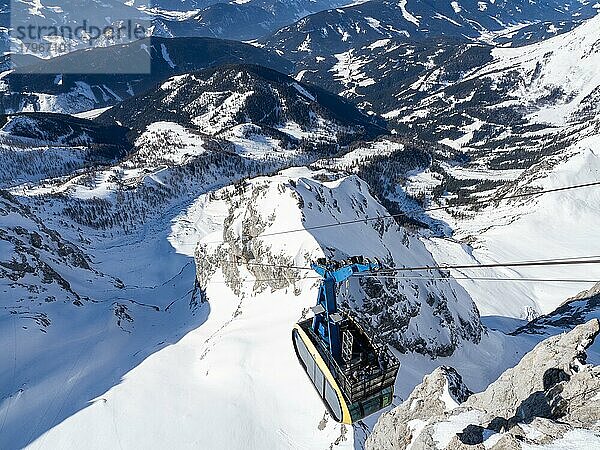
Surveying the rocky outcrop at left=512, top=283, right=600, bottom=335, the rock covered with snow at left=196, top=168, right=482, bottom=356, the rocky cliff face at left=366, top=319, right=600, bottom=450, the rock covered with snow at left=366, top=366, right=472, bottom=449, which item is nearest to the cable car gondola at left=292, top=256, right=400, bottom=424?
the rocky cliff face at left=366, top=319, right=600, bottom=450

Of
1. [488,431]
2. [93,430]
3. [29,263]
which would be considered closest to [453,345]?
[488,431]

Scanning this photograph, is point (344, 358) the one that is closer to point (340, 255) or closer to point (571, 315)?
point (340, 255)

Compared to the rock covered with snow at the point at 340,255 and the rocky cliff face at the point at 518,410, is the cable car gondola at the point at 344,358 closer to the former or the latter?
the rocky cliff face at the point at 518,410

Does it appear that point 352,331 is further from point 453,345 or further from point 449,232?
point 449,232

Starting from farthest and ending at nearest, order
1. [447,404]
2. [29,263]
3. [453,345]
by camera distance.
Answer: [29,263]
[453,345]
[447,404]

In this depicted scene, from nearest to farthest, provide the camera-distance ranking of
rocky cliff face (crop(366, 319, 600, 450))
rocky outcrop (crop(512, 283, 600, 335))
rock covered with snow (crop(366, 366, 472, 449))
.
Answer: rocky cliff face (crop(366, 319, 600, 450)), rock covered with snow (crop(366, 366, 472, 449)), rocky outcrop (crop(512, 283, 600, 335))

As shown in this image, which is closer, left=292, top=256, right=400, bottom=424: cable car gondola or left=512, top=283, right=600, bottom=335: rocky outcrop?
left=292, top=256, right=400, bottom=424: cable car gondola

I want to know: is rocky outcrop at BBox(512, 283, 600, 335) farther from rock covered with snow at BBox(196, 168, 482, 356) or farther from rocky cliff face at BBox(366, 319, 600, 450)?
rocky cliff face at BBox(366, 319, 600, 450)
